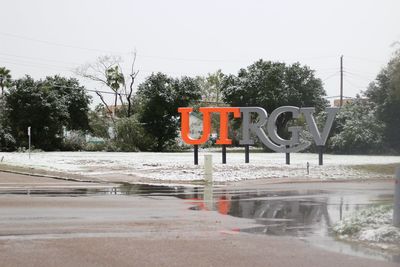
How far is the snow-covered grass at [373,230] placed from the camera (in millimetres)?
8867

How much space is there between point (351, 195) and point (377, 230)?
31.0ft

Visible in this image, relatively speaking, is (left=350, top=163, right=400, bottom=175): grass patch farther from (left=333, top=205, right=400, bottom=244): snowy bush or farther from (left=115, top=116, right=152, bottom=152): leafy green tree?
(left=115, top=116, right=152, bottom=152): leafy green tree

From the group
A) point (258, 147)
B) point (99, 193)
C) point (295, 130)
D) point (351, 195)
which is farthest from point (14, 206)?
point (258, 147)

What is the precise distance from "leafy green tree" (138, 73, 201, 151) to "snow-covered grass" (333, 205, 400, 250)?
53595mm

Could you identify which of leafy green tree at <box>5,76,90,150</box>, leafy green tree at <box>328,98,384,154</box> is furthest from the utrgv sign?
leafy green tree at <box>5,76,90,150</box>

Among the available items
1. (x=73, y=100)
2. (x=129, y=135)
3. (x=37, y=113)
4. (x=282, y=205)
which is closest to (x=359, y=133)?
(x=129, y=135)

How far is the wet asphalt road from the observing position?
26.3 ft

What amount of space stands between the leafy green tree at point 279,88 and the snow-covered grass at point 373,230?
173 ft

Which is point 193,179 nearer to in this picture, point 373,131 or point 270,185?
point 270,185

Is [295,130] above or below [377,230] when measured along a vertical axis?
above

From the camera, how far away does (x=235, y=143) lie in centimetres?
7606

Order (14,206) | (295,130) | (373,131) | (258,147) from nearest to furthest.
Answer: (14,206) → (295,130) → (373,131) → (258,147)

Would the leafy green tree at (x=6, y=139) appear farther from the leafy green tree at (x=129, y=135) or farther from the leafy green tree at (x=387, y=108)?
the leafy green tree at (x=387, y=108)

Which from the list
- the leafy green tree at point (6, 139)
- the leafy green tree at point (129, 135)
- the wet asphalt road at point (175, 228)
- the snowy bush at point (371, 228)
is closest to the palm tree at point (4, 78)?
the leafy green tree at point (6, 139)
